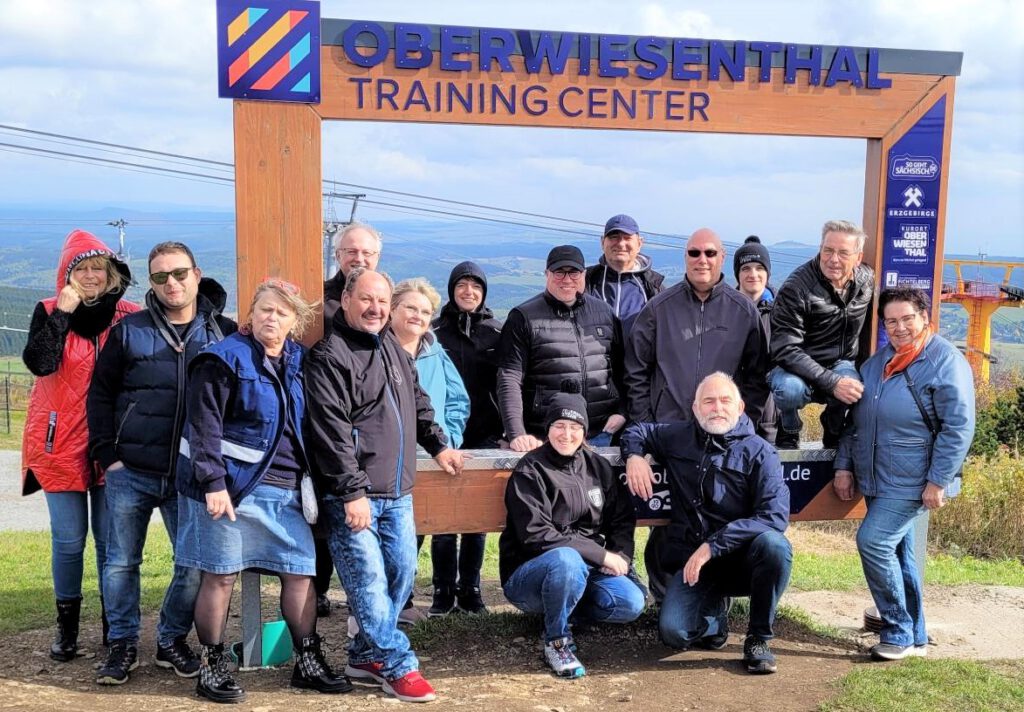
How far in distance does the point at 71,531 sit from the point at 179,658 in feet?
2.61

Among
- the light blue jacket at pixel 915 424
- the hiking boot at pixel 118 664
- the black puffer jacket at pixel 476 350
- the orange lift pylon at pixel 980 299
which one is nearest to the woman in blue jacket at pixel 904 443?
the light blue jacket at pixel 915 424

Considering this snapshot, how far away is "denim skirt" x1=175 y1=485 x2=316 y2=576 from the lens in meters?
4.29

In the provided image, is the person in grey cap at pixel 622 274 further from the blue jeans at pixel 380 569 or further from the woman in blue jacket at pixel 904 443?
the blue jeans at pixel 380 569

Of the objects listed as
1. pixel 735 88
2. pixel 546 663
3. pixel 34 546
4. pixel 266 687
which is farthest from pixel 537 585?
pixel 34 546

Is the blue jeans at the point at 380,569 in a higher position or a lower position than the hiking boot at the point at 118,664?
higher

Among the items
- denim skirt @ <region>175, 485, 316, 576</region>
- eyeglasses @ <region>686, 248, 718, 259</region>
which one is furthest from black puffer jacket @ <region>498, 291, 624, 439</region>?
denim skirt @ <region>175, 485, 316, 576</region>

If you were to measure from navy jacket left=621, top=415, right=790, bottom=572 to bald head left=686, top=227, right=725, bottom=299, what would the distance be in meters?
0.68

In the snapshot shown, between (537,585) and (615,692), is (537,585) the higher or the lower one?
the higher one

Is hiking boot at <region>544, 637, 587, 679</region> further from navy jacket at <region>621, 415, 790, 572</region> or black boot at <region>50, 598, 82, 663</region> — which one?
black boot at <region>50, 598, 82, 663</region>

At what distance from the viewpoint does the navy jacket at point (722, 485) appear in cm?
487

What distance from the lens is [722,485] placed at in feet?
16.1

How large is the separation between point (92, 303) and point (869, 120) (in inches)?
159

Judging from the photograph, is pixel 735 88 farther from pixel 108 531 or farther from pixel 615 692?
pixel 108 531

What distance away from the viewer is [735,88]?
528 centimetres
